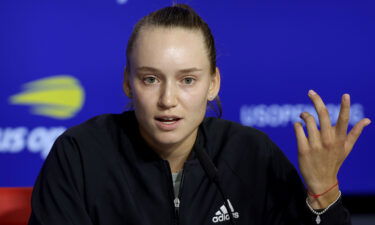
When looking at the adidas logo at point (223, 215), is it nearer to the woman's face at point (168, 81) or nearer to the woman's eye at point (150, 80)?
the woman's face at point (168, 81)

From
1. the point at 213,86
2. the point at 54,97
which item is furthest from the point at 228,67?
the point at 213,86

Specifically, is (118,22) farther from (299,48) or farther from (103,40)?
(299,48)

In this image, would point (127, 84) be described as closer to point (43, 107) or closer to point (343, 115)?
point (343, 115)

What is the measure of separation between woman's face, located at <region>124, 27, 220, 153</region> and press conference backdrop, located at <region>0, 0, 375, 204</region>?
1.07 m

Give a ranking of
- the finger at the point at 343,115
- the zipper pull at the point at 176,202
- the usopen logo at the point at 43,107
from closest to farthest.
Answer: the finger at the point at 343,115 < the zipper pull at the point at 176,202 < the usopen logo at the point at 43,107

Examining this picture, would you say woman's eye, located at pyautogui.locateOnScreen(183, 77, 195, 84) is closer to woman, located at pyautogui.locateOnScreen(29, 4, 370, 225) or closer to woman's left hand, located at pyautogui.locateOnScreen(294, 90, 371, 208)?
woman, located at pyautogui.locateOnScreen(29, 4, 370, 225)

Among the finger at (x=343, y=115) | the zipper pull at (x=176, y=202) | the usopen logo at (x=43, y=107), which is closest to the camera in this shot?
the finger at (x=343, y=115)

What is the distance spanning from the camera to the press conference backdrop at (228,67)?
2098mm

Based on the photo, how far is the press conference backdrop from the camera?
2.10 meters

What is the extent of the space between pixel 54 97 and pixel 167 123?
1.18 metres

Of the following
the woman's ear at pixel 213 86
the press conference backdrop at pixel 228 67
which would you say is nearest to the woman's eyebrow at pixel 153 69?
the woman's ear at pixel 213 86

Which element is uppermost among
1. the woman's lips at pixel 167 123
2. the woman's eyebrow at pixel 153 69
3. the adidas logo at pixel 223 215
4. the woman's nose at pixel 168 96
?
the woman's eyebrow at pixel 153 69

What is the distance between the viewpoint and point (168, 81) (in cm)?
105

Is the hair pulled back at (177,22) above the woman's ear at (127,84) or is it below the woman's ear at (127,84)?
above
